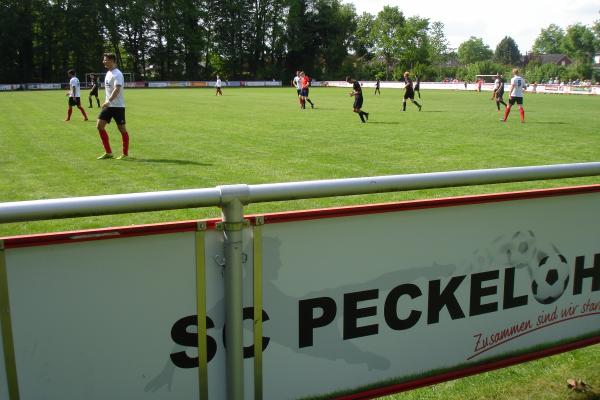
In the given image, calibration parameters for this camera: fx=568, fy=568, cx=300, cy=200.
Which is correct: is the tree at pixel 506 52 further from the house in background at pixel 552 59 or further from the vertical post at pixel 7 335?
the vertical post at pixel 7 335

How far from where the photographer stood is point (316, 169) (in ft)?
34.2

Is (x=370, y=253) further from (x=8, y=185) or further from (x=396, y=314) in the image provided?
(x=8, y=185)

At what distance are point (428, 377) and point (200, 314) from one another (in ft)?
4.26

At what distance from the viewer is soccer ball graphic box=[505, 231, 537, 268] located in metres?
2.99

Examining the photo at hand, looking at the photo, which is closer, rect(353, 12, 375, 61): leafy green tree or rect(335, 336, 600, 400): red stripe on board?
rect(335, 336, 600, 400): red stripe on board

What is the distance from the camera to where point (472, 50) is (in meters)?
168

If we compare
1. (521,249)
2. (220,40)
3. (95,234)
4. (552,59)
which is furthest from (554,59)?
(95,234)

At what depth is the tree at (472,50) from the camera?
165125 millimetres

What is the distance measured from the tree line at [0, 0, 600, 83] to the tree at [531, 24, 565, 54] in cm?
5042

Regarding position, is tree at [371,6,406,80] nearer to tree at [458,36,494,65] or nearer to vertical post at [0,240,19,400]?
tree at [458,36,494,65]

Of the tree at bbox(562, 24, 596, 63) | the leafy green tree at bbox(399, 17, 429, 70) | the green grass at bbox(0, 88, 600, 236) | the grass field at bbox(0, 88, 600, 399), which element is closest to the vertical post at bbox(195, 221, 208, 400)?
the grass field at bbox(0, 88, 600, 399)

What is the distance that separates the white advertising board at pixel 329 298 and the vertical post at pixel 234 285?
54 mm

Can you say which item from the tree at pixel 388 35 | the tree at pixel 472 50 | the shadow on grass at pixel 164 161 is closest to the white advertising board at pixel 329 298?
the shadow on grass at pixel 164 161

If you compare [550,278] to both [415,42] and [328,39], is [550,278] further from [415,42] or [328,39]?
[415,42]
